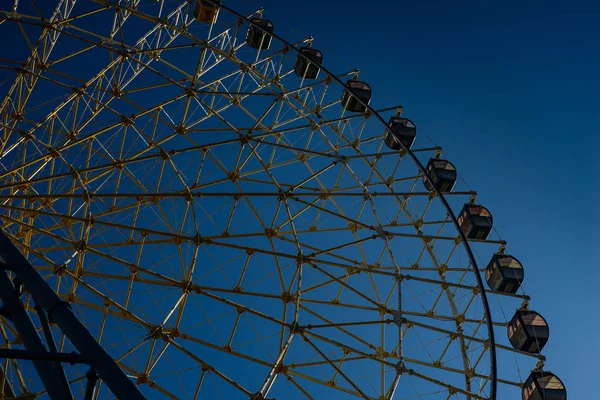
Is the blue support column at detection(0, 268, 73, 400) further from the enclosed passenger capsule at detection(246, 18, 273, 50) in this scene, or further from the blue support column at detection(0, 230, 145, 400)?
the enclosed passenger capsule at detection(246, 18, 273, 50)

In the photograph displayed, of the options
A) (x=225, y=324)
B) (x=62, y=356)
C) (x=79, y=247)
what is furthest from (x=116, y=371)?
(x=225, y=324)

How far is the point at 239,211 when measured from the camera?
130ft

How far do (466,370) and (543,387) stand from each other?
2.40 meters

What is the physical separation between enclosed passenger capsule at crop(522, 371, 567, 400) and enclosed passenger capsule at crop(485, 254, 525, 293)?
12.0 ft

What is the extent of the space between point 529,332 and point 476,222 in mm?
4800

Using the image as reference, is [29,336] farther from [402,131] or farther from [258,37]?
[402,131]

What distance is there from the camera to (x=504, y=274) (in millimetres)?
24016

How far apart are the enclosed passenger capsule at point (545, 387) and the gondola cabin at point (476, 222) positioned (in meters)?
5.85

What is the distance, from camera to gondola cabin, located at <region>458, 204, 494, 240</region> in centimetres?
2520

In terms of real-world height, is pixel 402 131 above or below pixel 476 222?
above

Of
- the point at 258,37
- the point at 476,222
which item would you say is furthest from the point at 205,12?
the point at 476,222

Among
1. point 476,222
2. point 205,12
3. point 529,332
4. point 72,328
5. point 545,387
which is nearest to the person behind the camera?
point 72,328

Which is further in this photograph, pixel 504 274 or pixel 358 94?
pixel 358 94

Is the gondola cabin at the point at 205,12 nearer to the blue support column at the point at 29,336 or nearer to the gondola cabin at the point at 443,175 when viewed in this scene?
the gondola cabin at the point at 443,175
